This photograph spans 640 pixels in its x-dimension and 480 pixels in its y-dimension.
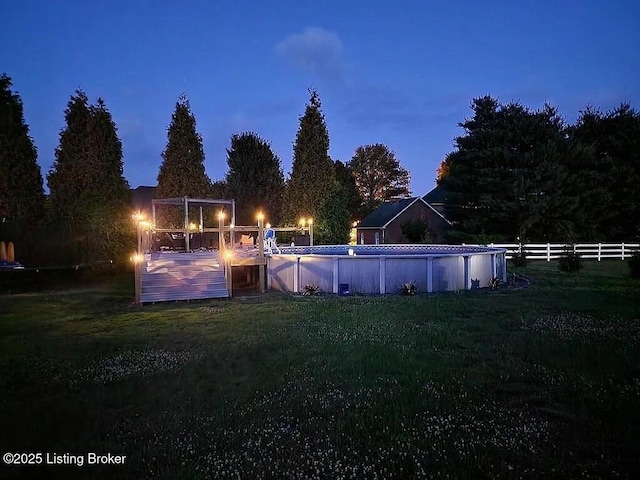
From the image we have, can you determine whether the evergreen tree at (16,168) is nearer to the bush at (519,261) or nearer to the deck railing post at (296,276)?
the deck railing post at (296,276)

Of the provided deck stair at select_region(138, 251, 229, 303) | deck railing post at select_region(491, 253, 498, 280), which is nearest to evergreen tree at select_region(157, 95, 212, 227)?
deck stair at select_region(138, 251, 229, 303)

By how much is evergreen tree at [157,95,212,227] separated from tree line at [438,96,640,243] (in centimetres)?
1853

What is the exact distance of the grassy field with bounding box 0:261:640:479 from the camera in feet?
11.7

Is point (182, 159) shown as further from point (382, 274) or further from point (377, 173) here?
point (377, 173)

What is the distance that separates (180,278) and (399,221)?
95.9ft

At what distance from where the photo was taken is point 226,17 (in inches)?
803

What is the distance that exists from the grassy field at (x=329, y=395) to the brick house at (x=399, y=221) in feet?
100

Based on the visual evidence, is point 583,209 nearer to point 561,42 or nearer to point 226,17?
point 561,42

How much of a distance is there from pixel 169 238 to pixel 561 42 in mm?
23253

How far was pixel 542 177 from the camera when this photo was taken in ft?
98.6

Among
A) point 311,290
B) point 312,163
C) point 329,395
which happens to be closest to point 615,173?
point 312,163

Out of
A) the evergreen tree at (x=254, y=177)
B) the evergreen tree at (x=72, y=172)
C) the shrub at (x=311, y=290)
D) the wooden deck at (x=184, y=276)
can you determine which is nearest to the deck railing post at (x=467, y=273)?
the shrub at (x=311, y=290)

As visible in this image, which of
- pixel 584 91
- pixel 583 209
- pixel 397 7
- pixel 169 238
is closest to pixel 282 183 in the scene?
pixel 169 238

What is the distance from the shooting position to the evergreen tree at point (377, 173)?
69.2 metres
